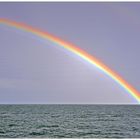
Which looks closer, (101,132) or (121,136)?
(121,136)

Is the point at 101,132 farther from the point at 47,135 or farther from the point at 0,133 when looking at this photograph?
the point at 0,133

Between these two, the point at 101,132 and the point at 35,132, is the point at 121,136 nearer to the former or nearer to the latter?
Result: the point at 101,132

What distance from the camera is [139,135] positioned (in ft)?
101

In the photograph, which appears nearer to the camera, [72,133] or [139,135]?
[139,135]

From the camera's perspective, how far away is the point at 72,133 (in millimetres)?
32938

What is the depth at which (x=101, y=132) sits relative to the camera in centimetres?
3412

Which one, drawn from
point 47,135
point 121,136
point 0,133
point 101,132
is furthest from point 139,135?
point 0,133

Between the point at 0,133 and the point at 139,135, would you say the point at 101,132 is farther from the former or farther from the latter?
the point at 0,133

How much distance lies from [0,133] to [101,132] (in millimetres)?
9457

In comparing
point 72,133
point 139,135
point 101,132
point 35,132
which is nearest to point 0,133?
point 35,132

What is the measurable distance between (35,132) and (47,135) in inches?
118

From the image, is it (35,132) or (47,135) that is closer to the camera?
(47,135)

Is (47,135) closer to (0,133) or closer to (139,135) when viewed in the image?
(0,133)

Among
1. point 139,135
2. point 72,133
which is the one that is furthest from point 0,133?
point 139,135
